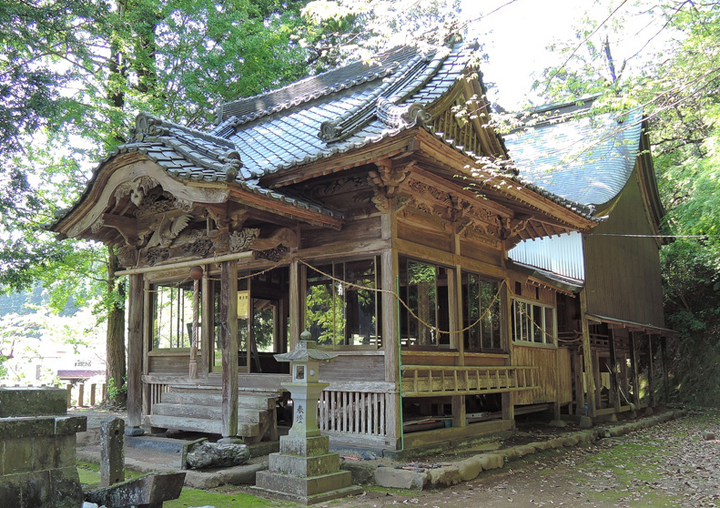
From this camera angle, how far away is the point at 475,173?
8438 millimetres

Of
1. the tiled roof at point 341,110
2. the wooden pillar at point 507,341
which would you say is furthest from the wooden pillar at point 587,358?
the tiled roof at point 341,110

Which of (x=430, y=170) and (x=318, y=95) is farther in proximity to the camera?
(x=318, y=95)

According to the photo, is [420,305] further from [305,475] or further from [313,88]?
[313,88]

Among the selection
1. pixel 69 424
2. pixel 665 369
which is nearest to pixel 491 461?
pixel 69 424

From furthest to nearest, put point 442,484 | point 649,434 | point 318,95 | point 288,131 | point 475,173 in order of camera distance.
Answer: point 649,434 < point 318,95 < point 288,131 < point 475,173 < point 442,484

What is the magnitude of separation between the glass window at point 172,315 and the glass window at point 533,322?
716cm

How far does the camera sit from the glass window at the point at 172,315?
10688 mm

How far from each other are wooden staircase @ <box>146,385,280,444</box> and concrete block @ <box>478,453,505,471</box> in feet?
10.4

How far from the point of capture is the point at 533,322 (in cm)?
1383

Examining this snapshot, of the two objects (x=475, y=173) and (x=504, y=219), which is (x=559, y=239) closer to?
(x=504, y=219)

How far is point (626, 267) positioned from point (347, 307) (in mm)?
12256

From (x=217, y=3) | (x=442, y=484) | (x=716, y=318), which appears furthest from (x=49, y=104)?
(x=716, y=318)

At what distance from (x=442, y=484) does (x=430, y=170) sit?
4722 millimetres

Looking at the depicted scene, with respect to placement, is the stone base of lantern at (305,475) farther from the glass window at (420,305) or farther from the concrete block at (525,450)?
the concrete block at (525,450)
